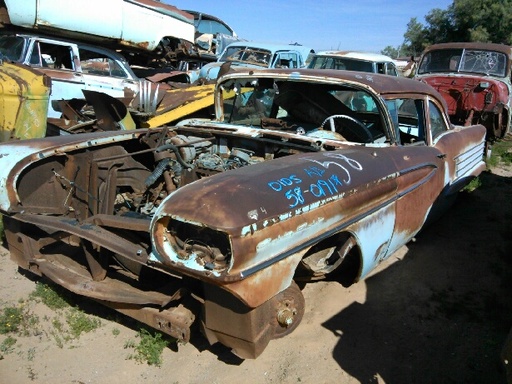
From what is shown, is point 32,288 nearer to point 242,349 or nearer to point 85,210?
point 85,210

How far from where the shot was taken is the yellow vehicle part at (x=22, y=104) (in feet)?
16.6

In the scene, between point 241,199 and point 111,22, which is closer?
point 241,199

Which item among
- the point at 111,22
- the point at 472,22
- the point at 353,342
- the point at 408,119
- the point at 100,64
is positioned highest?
the point at 472,22

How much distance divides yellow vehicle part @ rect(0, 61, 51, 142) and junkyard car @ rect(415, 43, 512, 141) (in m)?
6.17

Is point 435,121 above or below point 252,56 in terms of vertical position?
below

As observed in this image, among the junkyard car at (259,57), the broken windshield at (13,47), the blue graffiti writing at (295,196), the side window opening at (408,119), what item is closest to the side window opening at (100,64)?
the broken windshield at (13,47)

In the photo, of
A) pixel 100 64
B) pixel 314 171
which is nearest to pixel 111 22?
pixel 100 64

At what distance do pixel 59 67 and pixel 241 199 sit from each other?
20.0ft

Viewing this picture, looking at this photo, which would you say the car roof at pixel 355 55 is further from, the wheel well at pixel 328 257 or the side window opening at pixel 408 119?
the wheel well at pixel 328 257

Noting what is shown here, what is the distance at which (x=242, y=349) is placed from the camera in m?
2.22

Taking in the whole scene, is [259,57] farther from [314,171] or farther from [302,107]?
[314,171]

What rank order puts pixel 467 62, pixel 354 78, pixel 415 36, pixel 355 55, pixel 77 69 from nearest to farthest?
1. pixel 354 78
2. pixel 77 69
3. pixel 467 62
4. pixel 355 55
5. pixel 415 36

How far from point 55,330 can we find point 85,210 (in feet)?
2.67

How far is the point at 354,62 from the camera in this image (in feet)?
28.6
